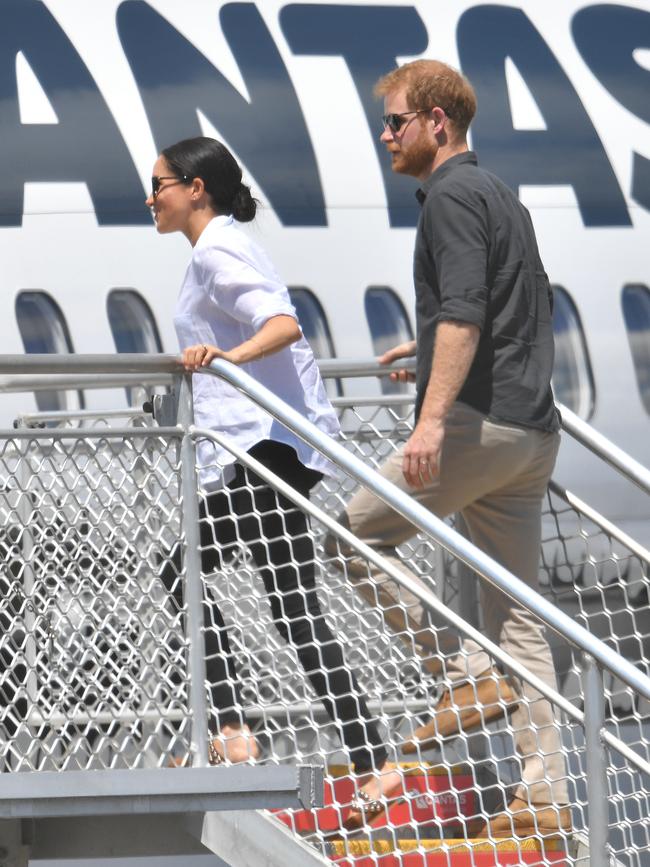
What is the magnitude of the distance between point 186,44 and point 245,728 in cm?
398

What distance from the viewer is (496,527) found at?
3.35 m

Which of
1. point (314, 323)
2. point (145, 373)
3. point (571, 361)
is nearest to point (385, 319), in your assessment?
point (314, 323)

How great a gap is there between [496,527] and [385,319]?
3.19 m

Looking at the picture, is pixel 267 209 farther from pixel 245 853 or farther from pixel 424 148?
pixel 245 853

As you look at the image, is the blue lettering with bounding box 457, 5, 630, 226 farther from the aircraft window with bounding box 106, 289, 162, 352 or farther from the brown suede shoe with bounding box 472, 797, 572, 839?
the brown suede shoe with bounding box 472, 797, 572, 839

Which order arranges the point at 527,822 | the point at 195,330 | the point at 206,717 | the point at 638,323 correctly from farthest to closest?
the point at 638,323 < the point at 195,330 < the point at 527,822 < the point at 206,717

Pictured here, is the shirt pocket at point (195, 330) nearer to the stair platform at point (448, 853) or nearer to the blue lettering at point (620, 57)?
the stair platform at point (448, 853)

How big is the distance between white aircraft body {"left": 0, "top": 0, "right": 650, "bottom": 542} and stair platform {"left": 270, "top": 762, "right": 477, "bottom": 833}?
2.86 meters

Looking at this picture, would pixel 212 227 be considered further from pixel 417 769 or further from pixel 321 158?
pixel 321 158

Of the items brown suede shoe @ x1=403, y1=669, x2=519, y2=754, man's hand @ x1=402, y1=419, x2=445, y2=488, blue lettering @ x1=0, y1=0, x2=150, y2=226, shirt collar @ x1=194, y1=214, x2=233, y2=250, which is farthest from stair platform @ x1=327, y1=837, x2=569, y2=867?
blue lettering @ x1=0, y1=0, x2=150, y2=226

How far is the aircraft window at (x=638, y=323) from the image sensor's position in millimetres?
6785

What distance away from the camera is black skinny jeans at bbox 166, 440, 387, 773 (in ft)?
10.1

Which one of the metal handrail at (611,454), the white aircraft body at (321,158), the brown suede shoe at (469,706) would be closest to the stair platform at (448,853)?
the brown suede shoe at (469,706)

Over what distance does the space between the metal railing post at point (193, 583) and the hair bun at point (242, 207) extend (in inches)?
23.0
